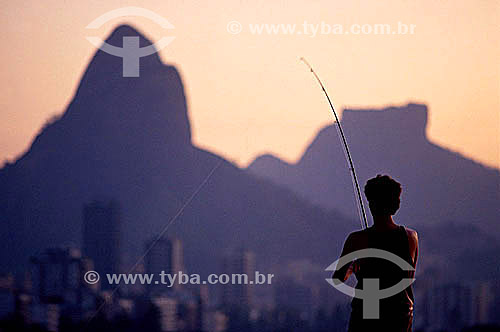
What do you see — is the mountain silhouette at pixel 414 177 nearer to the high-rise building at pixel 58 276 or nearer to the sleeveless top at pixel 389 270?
the high-rise building at pixel 58 276

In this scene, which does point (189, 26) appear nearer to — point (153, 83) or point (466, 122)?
point (466, 122)

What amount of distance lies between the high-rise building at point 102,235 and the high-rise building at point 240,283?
195cm

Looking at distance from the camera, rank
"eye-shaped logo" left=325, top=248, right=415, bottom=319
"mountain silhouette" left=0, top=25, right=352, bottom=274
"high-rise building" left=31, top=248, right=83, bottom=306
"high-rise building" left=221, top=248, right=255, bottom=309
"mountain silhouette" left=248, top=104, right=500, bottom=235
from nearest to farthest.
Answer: "eye-shaped logo" left=325, top=248, right=415, bottom=319 → "mountain silhouette" left=248, top=104, right=500, bottom=235 → "high-rise building" left=31, top=248, right=83, bottom=306 → "mountain silhouette" left=0, top=25, right=352, bottom=274 → "high-rise building" left=221, top=248, right=255, bottom=309

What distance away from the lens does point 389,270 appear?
6.15 ft

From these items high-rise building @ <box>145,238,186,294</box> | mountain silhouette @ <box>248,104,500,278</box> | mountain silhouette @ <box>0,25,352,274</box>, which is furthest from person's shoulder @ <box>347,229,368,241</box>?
high-rise building @ <box>145,238,186,294</box>

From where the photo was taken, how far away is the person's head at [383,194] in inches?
73.8

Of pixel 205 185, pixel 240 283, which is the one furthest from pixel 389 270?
pixel 240 283

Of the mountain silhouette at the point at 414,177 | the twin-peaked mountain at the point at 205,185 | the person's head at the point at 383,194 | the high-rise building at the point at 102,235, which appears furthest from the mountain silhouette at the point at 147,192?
the person's head at the point at 383,194

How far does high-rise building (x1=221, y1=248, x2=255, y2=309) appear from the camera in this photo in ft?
39.5

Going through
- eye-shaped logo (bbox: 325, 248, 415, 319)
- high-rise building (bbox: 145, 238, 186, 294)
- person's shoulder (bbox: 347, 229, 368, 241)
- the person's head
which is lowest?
eye-shaped logo (bbox: 325, 248, 415, 319)

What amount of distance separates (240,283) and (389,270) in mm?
12630

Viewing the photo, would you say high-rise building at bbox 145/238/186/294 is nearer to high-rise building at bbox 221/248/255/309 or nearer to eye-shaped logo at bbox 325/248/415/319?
high-rise building at bbox 221/248/255/309

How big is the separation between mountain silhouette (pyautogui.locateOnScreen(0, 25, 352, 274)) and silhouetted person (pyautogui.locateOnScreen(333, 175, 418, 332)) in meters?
8.44

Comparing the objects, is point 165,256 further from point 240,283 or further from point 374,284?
point 374,284
